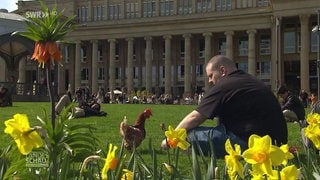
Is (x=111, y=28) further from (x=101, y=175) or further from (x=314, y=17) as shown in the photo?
(x=101, y=175)

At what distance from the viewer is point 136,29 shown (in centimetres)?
8800

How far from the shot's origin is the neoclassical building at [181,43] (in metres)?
76.5

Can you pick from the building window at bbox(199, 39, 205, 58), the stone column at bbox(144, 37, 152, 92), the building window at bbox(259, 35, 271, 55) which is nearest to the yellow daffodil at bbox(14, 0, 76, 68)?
the building window at bbox(259, 35, 271, 55)

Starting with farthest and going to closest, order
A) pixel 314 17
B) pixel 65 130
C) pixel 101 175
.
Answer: pixel 314 17
pixel 65 130
pixel 101 175

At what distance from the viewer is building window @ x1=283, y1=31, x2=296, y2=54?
257ft

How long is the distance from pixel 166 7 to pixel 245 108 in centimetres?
8471

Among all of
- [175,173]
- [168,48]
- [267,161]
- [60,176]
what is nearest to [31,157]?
[60,176]

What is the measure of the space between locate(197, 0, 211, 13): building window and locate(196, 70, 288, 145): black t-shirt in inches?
3163

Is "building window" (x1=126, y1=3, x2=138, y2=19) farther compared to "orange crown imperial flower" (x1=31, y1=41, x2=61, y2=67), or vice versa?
"building window" (x1=126, y1=3, x2=138, y2=19)

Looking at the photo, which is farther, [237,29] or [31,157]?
[237,29]

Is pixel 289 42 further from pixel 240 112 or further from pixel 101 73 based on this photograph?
pixel 240 112

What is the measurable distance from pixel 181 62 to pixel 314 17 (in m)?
22.3

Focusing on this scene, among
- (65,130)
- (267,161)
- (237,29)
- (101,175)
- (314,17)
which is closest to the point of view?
(267,161)

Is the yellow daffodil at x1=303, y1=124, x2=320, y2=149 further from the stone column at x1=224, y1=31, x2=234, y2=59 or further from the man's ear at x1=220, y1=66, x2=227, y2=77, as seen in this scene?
the stone column at x1=224, y1=31, x2=234, y2=59
